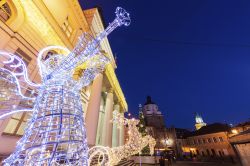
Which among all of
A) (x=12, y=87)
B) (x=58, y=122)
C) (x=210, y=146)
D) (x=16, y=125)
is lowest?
(x=58, y=122)

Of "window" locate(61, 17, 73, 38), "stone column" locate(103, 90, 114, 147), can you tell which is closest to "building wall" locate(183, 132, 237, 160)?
"stone column" locate(103, 90, 114, 147)

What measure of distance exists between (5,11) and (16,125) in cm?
572

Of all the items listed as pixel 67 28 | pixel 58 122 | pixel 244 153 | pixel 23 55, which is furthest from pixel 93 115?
pixel 244 153

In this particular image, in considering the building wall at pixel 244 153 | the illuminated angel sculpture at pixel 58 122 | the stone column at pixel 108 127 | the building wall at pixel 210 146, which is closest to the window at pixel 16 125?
the illuminated angel sculpture at pixel 58 122

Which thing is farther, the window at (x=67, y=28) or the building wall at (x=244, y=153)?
the building wall at (x=244, y=153)

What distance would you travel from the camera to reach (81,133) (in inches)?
99.9

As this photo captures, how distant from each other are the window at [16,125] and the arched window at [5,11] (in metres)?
4.79

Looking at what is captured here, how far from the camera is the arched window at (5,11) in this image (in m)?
6.80

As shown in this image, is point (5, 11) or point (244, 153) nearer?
point (5, 11)

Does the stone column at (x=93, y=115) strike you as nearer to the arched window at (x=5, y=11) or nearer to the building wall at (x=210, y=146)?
the arched window at (x=5, y=11)

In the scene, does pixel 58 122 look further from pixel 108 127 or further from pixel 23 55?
pixel 108 127

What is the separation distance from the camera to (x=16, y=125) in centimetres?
693

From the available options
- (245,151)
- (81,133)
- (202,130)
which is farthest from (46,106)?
(202,130)

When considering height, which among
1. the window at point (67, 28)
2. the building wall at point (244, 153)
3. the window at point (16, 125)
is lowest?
the building wall at point (244, 153)
